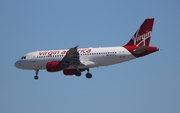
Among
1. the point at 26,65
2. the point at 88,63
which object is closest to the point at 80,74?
the point at 88,63

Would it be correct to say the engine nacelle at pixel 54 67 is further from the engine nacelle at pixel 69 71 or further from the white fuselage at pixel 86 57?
the engine nacelle at pixel 69 71

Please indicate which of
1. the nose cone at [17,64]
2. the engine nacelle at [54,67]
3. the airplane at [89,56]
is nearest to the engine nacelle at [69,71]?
the airplane at [89,56]

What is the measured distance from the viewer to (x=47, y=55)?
96938 millimetres

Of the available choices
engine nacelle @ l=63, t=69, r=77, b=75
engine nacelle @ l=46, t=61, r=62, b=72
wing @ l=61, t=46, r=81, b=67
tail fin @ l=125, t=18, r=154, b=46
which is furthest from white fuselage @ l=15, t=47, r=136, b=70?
tail fin @ l=125, t=18, r=154, b=46

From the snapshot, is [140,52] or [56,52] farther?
[56,52]

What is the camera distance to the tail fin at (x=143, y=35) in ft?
308

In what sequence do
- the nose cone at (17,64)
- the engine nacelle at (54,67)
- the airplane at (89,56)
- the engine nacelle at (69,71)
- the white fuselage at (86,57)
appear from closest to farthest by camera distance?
the airplane at (89,56) < the white fuselage at (86,57) < the engine nacelle at (54,67) < the engine nacelle at (69,71) < the nose cone at (17,64)

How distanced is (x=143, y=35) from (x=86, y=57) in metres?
9.39

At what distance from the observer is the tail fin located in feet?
308

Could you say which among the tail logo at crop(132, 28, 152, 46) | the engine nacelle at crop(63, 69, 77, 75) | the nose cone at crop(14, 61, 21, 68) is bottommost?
the engine nacelle at crop(63, 69, 77, 75)

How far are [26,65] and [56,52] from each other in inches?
227

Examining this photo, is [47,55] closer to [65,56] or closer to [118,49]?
[65,56]

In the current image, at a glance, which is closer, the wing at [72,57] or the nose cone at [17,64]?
the wing at [72,57]

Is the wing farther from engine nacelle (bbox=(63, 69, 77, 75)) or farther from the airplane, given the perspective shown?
engine nacelle (bbox=(63, 69, 77, 75))
